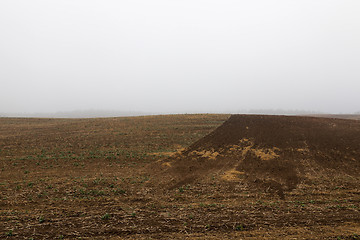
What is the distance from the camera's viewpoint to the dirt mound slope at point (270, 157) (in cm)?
1230

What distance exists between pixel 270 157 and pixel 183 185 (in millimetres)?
9878

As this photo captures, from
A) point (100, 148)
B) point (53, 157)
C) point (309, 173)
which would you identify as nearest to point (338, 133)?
point (309, 173)

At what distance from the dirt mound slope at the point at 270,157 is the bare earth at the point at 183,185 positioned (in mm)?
104

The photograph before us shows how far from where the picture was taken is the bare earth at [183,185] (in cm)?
669

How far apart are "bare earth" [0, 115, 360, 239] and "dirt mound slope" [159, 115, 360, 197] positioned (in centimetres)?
10

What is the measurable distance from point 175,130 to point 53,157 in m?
15.4

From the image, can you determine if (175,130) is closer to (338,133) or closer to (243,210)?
(243,210)

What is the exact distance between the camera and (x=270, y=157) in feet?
51.6

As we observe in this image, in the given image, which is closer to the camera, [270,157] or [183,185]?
[183,185]

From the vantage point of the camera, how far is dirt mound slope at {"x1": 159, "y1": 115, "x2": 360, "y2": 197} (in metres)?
12.3

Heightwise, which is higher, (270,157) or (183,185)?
(270,157)

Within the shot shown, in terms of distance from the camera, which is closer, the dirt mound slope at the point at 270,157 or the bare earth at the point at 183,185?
the bare earth at the point at 183,185

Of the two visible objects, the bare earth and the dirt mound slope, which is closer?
the bare earth

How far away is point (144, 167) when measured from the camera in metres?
Result: 14.3
